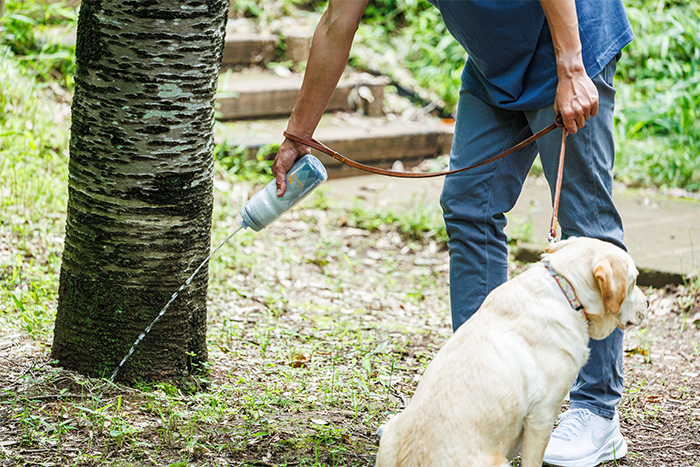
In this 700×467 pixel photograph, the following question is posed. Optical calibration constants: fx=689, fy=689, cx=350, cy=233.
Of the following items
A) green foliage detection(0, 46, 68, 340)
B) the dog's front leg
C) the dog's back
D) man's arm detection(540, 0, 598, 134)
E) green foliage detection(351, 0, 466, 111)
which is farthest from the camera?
green foliage detection(351, 0, 466, 111)

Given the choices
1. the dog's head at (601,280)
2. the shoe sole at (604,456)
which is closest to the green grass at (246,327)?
the shoe sole at (604,456)

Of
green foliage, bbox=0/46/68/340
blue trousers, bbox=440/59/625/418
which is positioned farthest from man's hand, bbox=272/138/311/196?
green foliage, bbox=0/46/68/340

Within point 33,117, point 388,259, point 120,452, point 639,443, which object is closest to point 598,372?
point 639,443

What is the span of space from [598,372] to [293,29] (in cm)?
596

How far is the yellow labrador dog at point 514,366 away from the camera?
6.33ft

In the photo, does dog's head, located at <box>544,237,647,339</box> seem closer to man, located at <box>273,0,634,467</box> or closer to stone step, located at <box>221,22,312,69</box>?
man, located at <box>273,0,634,467</box>

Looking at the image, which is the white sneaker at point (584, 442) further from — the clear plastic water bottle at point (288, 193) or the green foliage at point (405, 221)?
the green foliage at point (405, 221)

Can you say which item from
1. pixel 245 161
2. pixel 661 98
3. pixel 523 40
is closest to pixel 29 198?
pixel 245 161

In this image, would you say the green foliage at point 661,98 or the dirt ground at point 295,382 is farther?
the green foliage at point 661,98

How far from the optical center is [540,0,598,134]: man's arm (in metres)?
2.31

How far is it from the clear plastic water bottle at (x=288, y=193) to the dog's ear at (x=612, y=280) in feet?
3.68

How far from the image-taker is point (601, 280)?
6.42ft

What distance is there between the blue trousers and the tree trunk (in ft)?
3.37

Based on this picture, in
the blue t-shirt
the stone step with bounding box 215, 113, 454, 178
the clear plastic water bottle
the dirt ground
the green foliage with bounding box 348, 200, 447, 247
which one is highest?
the blue t-shirt
